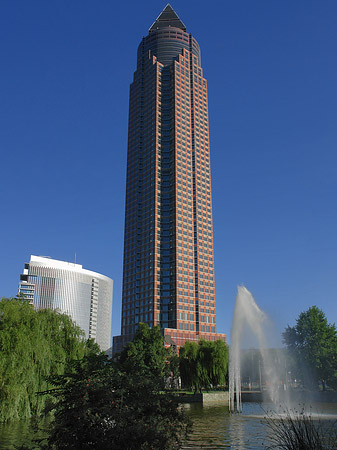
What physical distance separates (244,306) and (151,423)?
39.4 metres

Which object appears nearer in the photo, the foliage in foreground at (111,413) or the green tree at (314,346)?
the foliage in foreground at (111,413)

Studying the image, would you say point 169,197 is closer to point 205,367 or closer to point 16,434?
point 205,367

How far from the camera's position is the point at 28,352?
33.3m

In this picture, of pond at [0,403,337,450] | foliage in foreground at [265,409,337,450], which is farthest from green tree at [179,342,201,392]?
foliage in foreground at [265,409,337,450]

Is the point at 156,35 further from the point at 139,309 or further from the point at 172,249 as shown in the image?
the point at 139,309

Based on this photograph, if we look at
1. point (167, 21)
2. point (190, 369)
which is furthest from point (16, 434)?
point (167, 21)

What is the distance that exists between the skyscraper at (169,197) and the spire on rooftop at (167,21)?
14.8 feet

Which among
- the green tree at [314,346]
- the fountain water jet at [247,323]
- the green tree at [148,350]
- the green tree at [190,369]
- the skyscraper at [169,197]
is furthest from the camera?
the skyscraper at [169,197]

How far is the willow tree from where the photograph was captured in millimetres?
29969

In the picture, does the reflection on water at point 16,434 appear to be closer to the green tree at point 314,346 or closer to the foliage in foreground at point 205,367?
the foliage in foreground at point 205,367

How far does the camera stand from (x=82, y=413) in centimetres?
1161

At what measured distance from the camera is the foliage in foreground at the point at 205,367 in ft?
224

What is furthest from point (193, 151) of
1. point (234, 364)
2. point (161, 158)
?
point (234, 364)

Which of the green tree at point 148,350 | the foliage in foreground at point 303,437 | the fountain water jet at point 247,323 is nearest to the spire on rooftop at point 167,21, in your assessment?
the green tree at point 148,350
